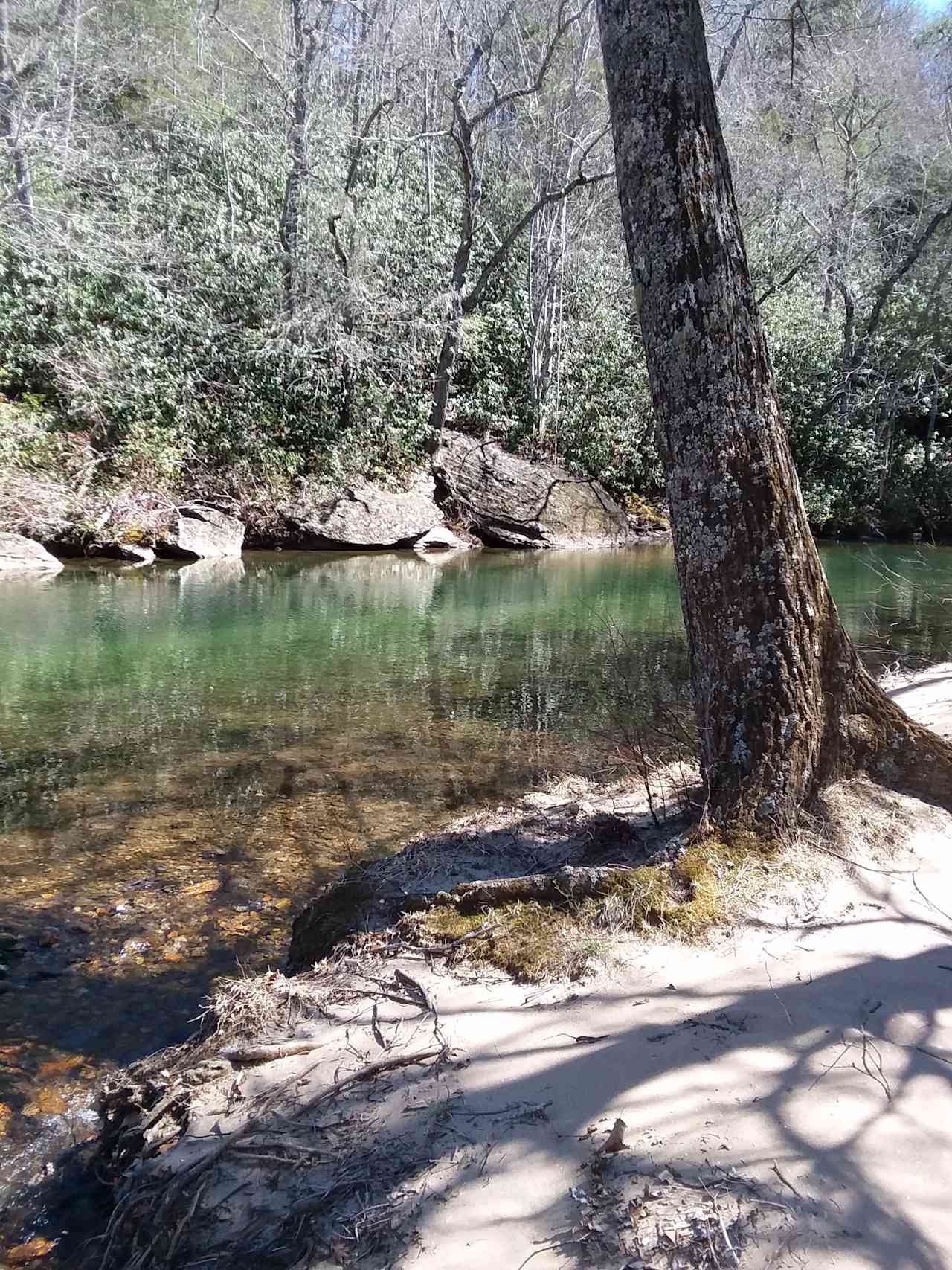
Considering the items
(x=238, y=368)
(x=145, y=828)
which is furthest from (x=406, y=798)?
(x=238, y=368)

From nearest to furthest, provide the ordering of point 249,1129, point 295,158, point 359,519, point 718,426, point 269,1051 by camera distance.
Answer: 1. point 249,1129
2. point 269,1051
3. point 718,426
4. point 295,158
5. point 359,519

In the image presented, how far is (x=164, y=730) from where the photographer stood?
6484 millimetres

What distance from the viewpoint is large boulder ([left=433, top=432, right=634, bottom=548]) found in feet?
68.2

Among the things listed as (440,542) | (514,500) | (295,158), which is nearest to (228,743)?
(440,542)

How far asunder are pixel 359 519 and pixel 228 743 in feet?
41.8

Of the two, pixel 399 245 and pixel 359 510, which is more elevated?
pixel 399 245

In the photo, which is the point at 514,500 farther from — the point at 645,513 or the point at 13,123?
the point at 13,123

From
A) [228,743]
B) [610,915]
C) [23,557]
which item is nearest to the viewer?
[610,915]

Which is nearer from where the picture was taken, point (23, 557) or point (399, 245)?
point (23, 557)

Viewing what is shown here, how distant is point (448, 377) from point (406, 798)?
16.8m

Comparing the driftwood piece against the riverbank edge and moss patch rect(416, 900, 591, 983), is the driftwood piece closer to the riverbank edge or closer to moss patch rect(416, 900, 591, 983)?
moss patch rect(416, 900, 591, 983)

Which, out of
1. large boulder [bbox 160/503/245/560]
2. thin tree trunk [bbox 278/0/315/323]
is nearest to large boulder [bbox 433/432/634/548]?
thin tree trunk [bbox 278/0/315/323]

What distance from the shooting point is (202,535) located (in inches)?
650

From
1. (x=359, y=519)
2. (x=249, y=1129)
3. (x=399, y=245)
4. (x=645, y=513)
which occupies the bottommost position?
(x=249, y=1129)
